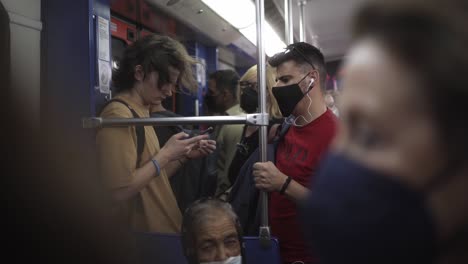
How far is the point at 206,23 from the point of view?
4602 mm

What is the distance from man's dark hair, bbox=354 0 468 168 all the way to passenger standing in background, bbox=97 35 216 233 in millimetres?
1485

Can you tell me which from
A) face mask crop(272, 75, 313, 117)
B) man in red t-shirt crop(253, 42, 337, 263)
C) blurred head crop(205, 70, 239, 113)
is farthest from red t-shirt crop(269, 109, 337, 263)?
blurred head crop(205, 70, 239, 113)

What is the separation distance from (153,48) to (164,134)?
22.9 inches

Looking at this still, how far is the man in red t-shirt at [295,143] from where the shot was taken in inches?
70.7

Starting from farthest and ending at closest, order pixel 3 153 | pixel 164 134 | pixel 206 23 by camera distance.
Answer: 1. pixel 206 23
2. pixel 164 134
3. pixel 3 153

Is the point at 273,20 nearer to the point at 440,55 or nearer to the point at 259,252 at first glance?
the point at 259,252

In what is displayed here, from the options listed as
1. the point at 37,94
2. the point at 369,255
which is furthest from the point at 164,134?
the point at 369,255

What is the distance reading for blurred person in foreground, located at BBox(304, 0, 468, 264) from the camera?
1.76ft

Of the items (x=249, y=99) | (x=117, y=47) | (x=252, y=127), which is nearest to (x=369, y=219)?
(x=252, y=127)

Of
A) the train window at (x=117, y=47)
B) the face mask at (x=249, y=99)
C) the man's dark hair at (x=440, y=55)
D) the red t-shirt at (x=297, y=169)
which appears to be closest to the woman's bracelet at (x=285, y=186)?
the red t-shirt at (x=297, y=169)

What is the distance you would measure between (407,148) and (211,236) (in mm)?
1282

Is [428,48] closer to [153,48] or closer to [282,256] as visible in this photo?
[282,256]

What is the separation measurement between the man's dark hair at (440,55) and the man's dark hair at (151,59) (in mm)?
1671

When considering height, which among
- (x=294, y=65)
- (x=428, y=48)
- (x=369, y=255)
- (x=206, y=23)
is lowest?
(x=369, y=255)
